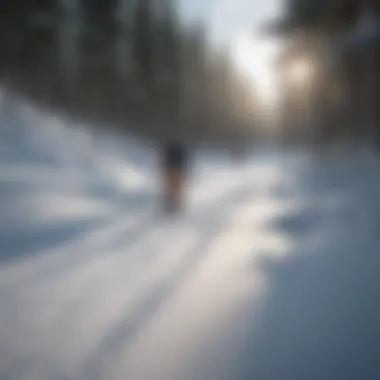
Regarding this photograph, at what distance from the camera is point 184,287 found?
5859 millimetres

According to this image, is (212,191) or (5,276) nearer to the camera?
(5,276)

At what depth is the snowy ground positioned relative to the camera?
13.0 feet

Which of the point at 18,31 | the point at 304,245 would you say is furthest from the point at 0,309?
the point at 18,31

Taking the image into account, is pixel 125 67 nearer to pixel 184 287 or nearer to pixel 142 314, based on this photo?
pixel 184 287

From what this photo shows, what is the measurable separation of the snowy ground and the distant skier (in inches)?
19.8

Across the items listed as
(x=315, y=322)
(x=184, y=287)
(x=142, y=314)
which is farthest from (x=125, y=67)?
(x=315, y=322)

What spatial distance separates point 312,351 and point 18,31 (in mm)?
18499

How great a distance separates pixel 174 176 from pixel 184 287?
6629mm

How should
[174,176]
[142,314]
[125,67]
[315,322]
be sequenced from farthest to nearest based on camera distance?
[125,67]
[174,176]
[142,314]
[315,322]

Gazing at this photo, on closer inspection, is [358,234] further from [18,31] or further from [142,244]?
[18,31]

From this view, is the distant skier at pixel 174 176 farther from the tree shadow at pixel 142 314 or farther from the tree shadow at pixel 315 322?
the tree shadow at pixel 315 322

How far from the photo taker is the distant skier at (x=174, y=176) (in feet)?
40.4

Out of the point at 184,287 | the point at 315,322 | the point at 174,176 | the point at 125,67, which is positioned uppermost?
the point at 125,67

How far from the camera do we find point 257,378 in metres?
3.73
